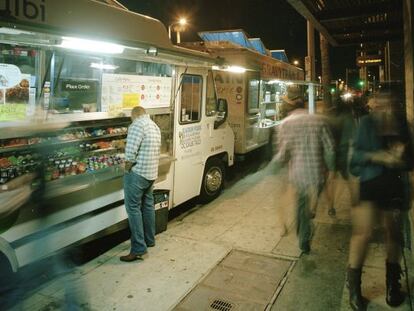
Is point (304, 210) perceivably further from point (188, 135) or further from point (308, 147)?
point (188, 135)

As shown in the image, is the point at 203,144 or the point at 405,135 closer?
the point at 405,135

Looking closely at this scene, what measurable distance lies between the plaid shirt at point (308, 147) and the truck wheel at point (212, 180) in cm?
268

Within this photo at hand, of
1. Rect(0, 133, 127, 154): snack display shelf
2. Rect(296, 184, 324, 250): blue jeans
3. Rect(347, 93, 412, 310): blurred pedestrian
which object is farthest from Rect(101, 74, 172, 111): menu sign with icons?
Rect(347, 93, 412, 310): blurred pedestrian

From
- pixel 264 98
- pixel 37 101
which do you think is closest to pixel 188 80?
pixel 37 101

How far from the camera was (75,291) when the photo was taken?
13.7ft

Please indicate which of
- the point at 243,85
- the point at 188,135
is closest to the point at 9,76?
the point at 188,135

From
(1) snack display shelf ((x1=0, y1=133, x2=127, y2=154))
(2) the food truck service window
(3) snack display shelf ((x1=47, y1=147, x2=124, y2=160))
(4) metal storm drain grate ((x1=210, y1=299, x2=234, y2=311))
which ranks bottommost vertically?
(4) metal storm drain grate ((x1=210, y1=299, x2=234, y2=311))

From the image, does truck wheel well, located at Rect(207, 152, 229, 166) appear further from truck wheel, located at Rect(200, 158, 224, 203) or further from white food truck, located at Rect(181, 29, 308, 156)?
white food truck, located at Rect(181, 29, 308, 156)

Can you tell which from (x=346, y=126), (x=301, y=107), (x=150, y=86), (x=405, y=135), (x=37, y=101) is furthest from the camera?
(x=346, y=126)

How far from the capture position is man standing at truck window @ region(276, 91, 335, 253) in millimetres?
5012

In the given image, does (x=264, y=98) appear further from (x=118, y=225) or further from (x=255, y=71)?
(x=118, y=225)

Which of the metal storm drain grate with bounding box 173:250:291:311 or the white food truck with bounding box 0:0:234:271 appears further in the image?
the metal storm drain grate with bounding box 173:250:291:311

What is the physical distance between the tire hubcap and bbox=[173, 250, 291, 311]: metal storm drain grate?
8.45 ft

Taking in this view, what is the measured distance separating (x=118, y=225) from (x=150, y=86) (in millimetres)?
2153
